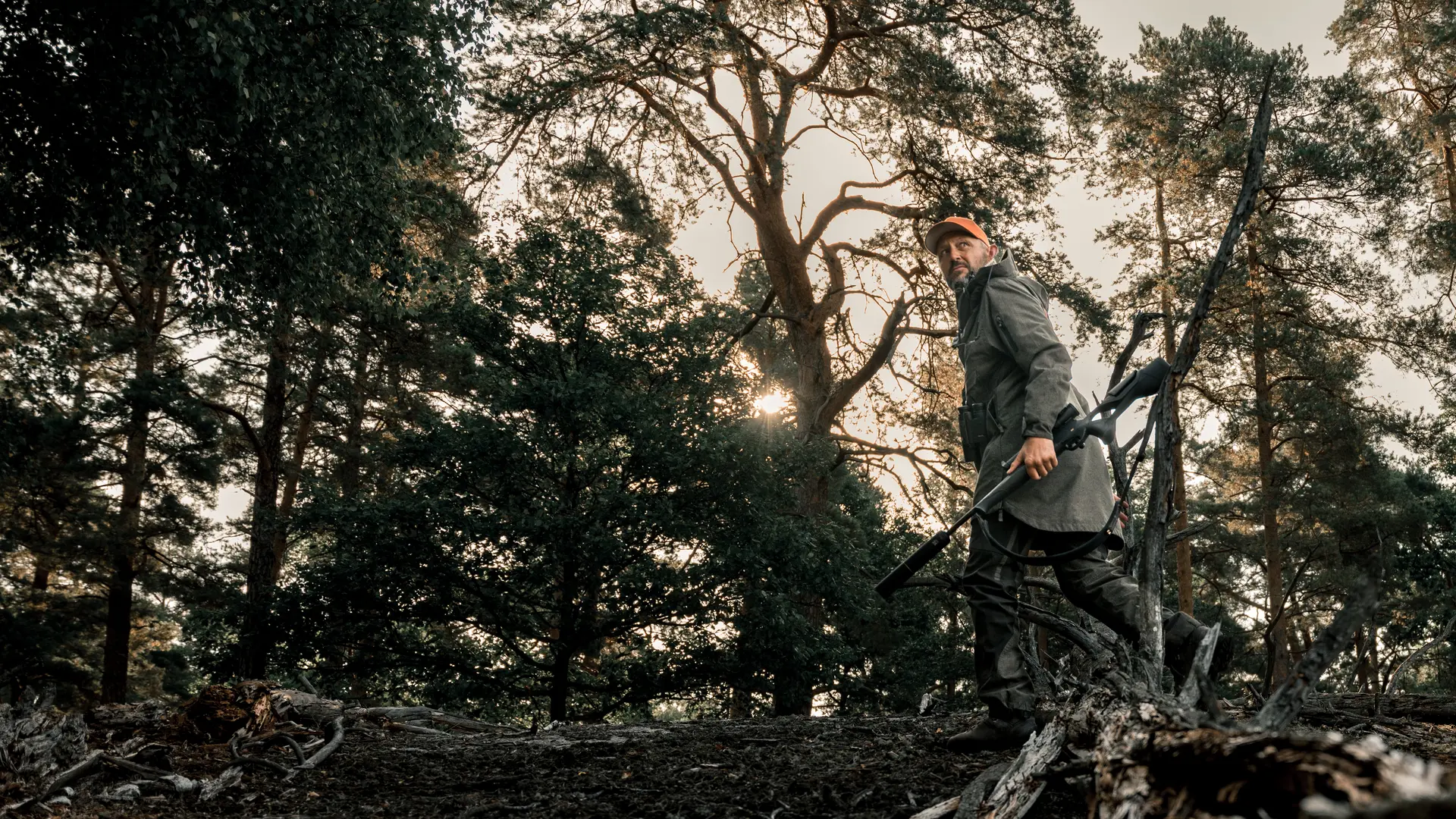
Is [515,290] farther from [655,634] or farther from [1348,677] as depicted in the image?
[1348,677]

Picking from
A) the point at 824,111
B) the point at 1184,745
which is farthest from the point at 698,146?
the point at 1184,745

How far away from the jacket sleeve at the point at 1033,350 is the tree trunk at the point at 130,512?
47.0 feet

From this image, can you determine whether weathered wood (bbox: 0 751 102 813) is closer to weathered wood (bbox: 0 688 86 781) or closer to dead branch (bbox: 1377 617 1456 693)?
weathered wood (bbox: 0 688 86 781)

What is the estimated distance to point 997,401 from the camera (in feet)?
12.9

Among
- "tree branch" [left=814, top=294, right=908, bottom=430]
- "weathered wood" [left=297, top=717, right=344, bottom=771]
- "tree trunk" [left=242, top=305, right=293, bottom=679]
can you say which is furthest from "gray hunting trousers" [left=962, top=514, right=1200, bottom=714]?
"tree branch" [left=814, top=294, right=908, bottom=430]

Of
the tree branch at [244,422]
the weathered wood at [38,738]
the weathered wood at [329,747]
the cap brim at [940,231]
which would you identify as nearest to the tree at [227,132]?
the weathered wood at [38,738]

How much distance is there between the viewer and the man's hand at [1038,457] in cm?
344

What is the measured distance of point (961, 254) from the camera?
4.25 meters

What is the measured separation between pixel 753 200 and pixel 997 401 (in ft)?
40.1

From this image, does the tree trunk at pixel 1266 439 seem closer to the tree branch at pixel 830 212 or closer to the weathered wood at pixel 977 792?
the tree branch at pixel 830 212

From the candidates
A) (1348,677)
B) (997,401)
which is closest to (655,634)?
(997,401)

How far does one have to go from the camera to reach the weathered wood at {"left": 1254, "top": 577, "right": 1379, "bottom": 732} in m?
1.30

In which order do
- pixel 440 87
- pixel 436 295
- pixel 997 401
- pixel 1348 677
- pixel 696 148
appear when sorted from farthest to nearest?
pixel 696 148 < pixel 436 295 < pixel 440 87 < pixel 997 401 < pixel 1348 677

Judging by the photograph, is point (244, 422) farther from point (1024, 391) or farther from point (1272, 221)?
point (1272, 221)
